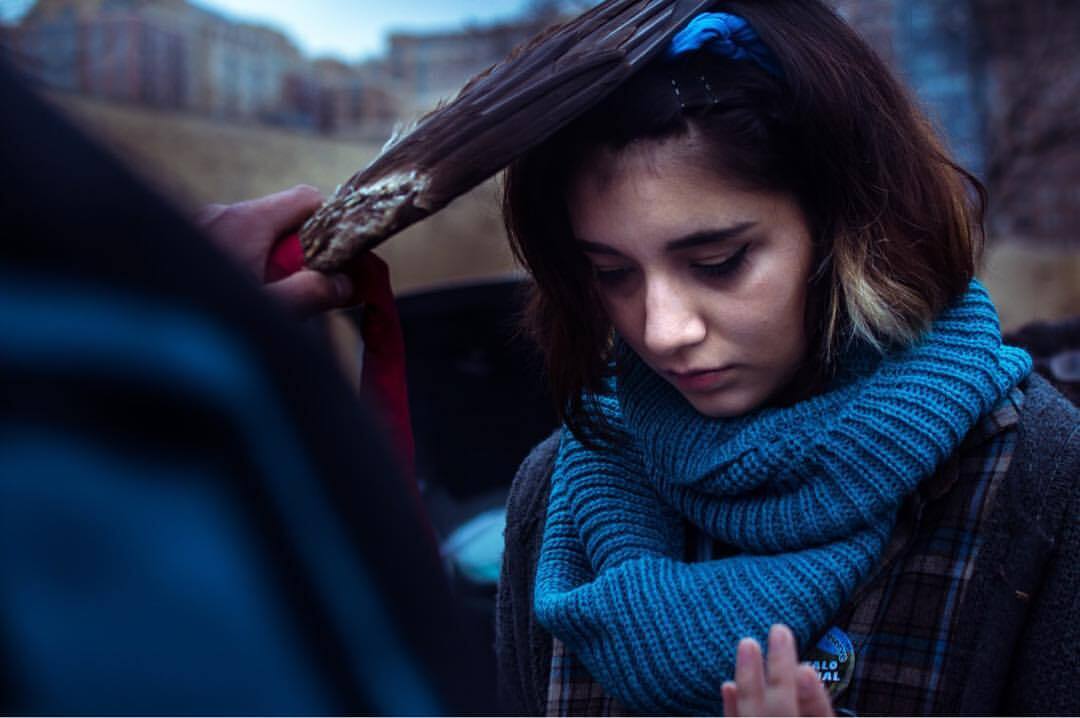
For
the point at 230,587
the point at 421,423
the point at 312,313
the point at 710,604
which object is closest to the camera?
the point at 230,587

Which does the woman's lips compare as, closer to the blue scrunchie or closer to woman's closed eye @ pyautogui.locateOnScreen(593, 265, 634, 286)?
woman's closed eye @ pyautogui.locateOnScreen(593, 265, 634, 286)

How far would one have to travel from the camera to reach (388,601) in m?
0.44

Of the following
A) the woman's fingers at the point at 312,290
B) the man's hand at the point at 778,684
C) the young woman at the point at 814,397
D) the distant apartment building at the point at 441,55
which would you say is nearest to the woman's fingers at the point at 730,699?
the man's hand at the point at 778,684

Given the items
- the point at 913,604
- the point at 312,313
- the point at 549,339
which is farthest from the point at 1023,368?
the point at 312,313

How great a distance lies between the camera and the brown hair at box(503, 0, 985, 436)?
54.6 inches

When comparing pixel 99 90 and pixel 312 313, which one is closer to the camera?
pixel 312 313

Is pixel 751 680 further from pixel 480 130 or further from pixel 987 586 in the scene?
pixel 480 130

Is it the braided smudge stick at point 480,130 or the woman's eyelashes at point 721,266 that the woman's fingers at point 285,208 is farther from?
the woman's eyelashes at point 721,266

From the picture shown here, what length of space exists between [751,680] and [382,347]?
0.71 meters

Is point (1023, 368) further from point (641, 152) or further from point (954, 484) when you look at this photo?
point (641, 152)

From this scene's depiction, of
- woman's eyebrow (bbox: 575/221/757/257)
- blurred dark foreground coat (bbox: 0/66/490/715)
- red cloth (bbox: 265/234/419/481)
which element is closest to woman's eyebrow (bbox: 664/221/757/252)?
woman's eyebrow (bbox: 575/221/757/257)

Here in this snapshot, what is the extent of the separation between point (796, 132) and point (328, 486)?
1126 mm

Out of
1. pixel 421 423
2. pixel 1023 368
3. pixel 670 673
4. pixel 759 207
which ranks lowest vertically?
pixel 421 423

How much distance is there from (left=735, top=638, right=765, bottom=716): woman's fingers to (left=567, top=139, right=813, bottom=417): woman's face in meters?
0.53
